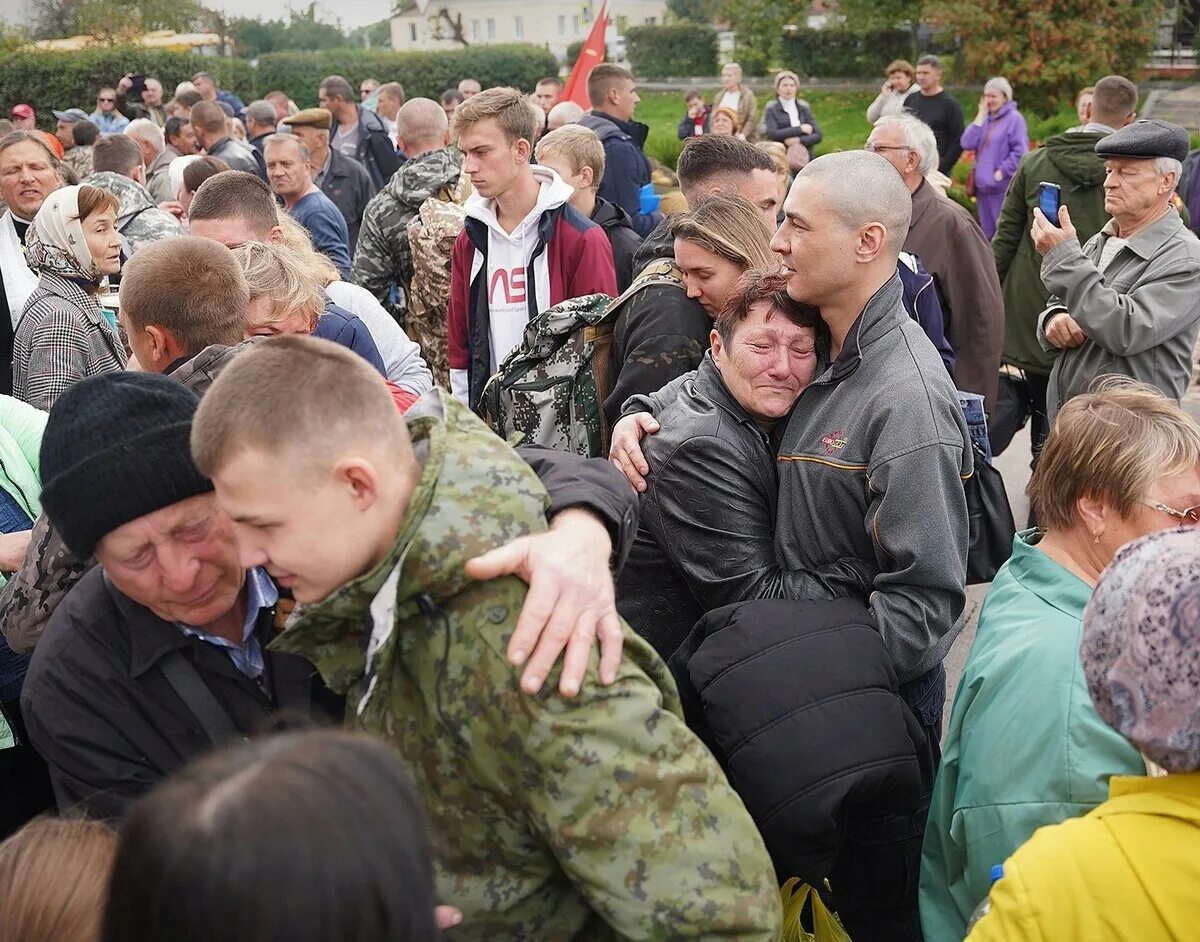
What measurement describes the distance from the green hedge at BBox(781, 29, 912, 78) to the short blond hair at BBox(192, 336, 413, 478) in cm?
3283

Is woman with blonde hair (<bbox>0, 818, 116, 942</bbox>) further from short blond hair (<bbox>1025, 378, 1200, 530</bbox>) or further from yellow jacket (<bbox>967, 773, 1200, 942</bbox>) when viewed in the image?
short blond hair (<bbox>1025, 378, 1200, 530</bbox>)

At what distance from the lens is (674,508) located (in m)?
2.90

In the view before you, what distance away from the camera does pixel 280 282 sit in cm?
396

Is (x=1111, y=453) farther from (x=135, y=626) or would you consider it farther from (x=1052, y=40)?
(x=1052, y=40)

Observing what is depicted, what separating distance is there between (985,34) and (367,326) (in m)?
23.0

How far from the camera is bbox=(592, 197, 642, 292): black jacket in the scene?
610 cm

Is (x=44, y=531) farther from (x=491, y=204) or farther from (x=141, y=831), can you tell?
(x=491, y=204)

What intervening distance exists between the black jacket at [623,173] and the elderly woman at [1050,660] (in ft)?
17.8

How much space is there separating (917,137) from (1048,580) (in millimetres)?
3783

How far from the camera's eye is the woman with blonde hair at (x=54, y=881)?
5.33ft

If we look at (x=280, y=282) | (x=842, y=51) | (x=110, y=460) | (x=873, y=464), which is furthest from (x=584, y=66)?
(x=842, y=51)

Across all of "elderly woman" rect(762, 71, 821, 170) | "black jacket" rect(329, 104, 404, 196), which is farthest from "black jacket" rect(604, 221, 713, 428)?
"elderly woman" rect(762, 71, 821, 170)

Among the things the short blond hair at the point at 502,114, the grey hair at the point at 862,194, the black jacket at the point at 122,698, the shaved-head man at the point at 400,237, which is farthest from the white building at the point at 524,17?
the black jacket at the point at 122,698

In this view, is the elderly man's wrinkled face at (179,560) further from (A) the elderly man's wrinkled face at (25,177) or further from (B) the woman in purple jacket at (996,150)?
(B) the woman in purple jacket at (996,150)
